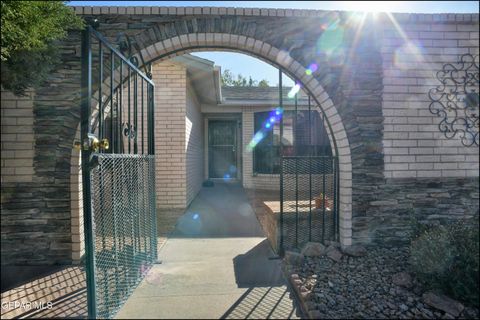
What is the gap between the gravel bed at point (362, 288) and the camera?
278cm

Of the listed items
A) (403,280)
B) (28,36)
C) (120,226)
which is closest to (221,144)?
(120,226)

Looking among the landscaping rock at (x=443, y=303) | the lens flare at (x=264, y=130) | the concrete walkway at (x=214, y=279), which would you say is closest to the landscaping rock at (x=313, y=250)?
the concrete walkway at (x=214, y=279)

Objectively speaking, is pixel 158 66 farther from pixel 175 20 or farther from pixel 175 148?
pixel 175 20

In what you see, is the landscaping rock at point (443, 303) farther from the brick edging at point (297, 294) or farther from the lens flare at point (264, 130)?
the lens flare at point (264, 130)

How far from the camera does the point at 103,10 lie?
13.2ft

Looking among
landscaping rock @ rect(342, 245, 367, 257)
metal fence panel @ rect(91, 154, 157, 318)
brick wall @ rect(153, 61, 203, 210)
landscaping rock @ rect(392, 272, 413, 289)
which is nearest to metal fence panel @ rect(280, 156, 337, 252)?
landscaping rock @ rect(342, 245, 367, 257)

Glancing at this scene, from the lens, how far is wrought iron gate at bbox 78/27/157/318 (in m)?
2.37

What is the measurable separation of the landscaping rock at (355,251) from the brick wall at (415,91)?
3.40 ft

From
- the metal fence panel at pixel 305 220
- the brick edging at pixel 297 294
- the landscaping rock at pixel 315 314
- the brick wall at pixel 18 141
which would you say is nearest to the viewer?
the landscaping rock at pixel 315 314

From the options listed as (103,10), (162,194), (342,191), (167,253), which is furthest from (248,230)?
(103,10)

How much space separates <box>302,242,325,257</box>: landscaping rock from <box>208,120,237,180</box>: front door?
8.81 metres

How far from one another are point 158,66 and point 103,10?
3.30m

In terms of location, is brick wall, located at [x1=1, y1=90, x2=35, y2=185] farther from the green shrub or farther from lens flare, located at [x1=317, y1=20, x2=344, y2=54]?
the green shrub

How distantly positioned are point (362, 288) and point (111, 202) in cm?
258
